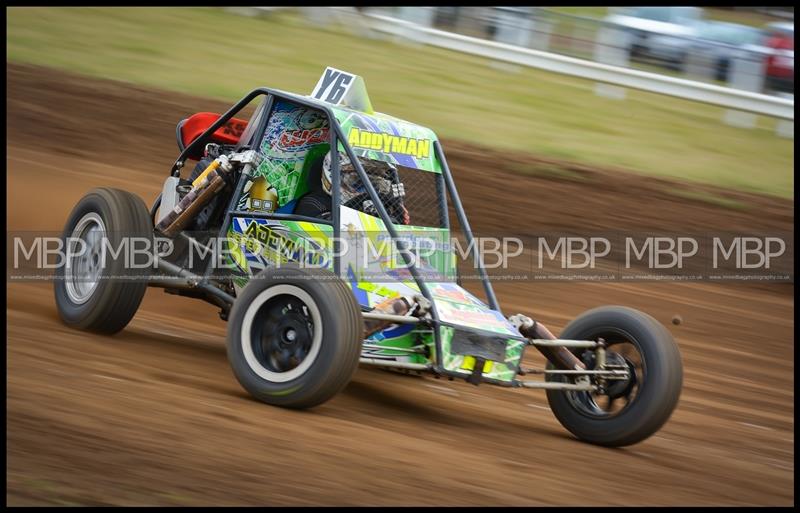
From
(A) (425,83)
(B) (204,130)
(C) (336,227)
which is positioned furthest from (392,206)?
(A) (425,83)

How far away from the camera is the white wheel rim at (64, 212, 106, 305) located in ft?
23.0

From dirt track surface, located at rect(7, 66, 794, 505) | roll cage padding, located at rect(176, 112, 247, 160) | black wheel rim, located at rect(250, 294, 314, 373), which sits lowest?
dirt track surface, located at rect(7, 66, 794, 505)

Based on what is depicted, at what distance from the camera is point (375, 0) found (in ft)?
59.4

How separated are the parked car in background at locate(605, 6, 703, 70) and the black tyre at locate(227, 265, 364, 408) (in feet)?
38.3

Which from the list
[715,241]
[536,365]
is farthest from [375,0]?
[536,365]

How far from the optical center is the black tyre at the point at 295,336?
5289 millimetres

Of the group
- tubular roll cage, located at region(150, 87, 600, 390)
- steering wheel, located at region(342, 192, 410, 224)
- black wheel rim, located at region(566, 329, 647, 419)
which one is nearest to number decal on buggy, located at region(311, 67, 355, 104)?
tubular roll cage, located at region(150, 87, 600, 390)

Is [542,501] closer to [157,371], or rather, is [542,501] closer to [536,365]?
[157,371]

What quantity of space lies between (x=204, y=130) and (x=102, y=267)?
1364mm

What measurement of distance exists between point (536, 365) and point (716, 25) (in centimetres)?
1083

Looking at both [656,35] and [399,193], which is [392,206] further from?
[656,35]

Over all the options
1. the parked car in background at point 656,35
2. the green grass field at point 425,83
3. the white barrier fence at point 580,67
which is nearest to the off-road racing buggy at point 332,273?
the green grass field at point 425,83

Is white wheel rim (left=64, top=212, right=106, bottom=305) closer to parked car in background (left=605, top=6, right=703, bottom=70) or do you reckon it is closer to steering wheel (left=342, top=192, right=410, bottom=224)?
steering wheel (left=342, top=192, right=410, bottom=224)

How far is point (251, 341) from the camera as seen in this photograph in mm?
5672
